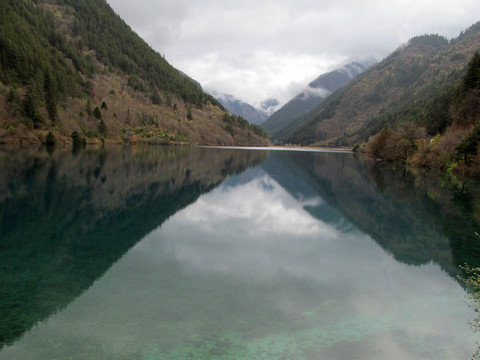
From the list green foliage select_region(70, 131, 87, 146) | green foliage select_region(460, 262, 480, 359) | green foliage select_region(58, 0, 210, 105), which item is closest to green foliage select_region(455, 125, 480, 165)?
green foliage select_region(460, 262, 480, 359)

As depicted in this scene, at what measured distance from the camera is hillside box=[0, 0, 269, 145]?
7825 cm

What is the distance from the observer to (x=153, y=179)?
31719mm

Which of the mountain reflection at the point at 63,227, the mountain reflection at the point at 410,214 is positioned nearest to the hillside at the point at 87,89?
the mountain reflection at the point at 63,227

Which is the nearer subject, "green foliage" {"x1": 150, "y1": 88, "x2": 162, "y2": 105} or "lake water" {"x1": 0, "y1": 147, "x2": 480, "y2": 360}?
"lake water" {"x1": 0, "y1": 147, "x2": 480, "y2": 360}

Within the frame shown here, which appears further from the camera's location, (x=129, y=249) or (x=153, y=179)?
(x=153, y=179)

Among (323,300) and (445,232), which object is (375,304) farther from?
(445,232)

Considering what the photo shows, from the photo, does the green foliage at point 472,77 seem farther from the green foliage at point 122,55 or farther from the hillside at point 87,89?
the green foliage at point 122,55

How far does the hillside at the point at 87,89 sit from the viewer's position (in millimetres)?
78250

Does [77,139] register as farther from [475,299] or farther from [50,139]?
[475,299]

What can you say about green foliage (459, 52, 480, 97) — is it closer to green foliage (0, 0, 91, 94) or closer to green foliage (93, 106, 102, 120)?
green foliage (93, 106, 102, 120)

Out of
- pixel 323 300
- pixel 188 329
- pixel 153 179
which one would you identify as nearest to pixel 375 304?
pixel 323 300

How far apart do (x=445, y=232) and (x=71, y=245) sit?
17977 mm

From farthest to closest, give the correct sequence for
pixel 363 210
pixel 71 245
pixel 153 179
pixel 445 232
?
pixel 153 179, pixel 363 210, pixel 445 232, pixel 71 245

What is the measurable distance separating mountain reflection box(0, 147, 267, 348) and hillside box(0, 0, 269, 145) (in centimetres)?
5510
